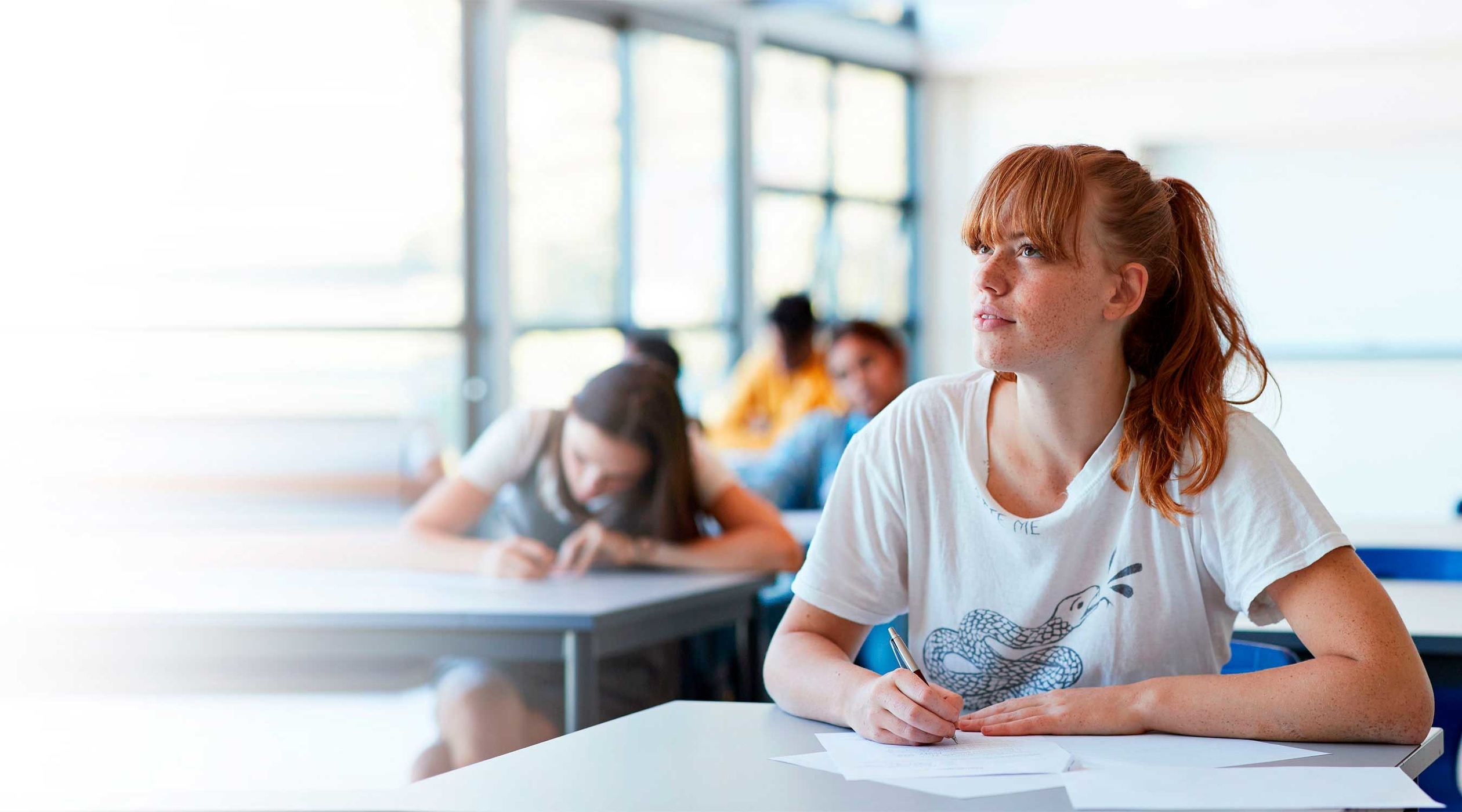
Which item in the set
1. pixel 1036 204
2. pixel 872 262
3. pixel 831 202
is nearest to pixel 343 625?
pixel 1036 204

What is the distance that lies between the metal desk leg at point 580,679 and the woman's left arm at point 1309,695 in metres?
0.99

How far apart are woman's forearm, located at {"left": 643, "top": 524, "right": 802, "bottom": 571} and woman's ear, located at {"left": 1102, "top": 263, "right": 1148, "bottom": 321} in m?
→ 1.41

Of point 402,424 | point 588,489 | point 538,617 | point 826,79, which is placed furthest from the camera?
point 826,79

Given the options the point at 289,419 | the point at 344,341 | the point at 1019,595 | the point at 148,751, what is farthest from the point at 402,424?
the point at 1019,595

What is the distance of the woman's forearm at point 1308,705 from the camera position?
1.38 meters

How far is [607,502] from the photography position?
2861 millimetres

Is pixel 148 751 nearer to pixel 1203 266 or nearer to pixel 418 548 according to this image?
pixel 418 548

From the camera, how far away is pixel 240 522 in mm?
4887

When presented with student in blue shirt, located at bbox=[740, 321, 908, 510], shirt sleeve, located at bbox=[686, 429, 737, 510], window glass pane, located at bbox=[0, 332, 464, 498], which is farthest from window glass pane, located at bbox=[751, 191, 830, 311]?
shirt sleeve, located at bbox=[686, 429, 737, 510]

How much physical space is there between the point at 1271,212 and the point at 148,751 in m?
7.26

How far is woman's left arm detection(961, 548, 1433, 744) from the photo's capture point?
54.4 inches

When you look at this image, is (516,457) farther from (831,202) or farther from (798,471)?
(831,202)

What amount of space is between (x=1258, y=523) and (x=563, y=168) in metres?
5.05

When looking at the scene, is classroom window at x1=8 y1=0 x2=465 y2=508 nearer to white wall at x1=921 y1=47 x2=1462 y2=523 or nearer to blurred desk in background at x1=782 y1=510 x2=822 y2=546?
blurred desk in background at x1=782 y1=510 x2=822 y2=546
